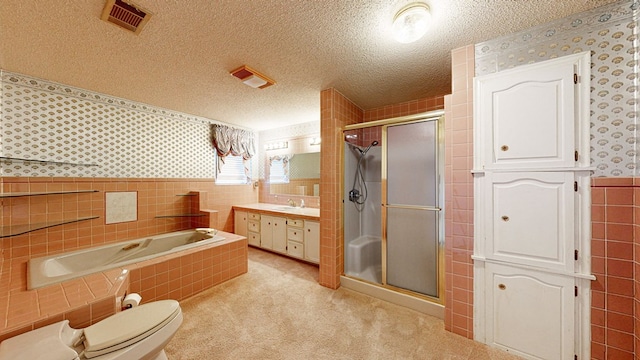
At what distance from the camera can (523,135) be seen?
4.85ft

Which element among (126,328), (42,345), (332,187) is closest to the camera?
(42,345)

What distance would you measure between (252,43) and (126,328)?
2025 millimetres

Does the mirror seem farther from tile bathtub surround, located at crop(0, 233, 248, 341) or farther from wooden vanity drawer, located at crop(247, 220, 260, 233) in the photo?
tile bathtub surround, located at crop(0, 233, 248, 341)

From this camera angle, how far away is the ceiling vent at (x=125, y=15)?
124cm

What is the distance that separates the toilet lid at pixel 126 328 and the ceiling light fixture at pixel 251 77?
77.0 inches

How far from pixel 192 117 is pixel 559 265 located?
179 inches

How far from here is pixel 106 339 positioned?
43.1 inches

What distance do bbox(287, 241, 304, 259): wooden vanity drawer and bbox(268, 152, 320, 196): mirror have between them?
3.13ft

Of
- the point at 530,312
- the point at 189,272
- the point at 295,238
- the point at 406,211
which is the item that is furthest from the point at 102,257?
the point at 530,312

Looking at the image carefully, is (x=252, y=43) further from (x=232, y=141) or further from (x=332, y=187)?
(x=232, y=141)

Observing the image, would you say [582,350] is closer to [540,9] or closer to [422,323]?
[422,323]

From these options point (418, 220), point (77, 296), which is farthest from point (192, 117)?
point (418, 220)

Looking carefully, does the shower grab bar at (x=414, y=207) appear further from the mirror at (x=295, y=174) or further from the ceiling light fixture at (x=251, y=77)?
the ceiling light fixture at (x=251, y=77)

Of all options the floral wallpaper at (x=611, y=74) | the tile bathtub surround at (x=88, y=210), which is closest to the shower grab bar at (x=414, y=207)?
the floral wallpaper at (x=611, y=74)
